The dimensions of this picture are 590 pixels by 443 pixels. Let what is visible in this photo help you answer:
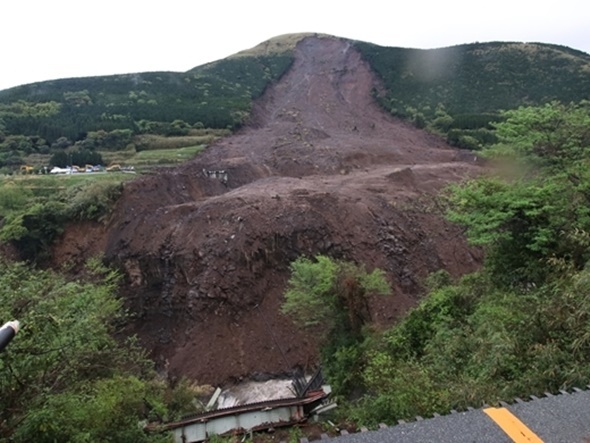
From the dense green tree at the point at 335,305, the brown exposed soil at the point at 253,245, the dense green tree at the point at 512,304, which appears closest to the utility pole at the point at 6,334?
the dense green tree at the point at 512,304

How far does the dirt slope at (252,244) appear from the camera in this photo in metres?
15.6

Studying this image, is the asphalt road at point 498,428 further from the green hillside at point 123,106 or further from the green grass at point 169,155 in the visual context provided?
the green hillside at point 123,106

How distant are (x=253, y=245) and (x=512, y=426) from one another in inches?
548

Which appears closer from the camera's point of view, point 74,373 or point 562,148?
point 74,373

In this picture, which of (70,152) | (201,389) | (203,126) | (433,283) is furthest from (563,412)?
(203,126)

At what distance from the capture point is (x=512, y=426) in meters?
4.14

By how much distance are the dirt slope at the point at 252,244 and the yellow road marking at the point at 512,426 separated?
35.7 ft

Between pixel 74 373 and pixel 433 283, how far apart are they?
9895 millimetres

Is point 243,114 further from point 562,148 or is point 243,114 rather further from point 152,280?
point 562,148

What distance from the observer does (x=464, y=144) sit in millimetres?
34938

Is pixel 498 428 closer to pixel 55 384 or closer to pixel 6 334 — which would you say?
pixel 6 334

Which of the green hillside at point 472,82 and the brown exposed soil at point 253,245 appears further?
the green hillside at point 472,82

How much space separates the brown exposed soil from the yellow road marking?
10.5 m

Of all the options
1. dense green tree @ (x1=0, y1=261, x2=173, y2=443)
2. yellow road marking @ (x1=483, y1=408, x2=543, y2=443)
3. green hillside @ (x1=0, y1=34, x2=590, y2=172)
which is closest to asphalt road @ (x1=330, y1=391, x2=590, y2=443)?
yellow road marking @ (x1=483, y1=408, x2=543, y2=443)
